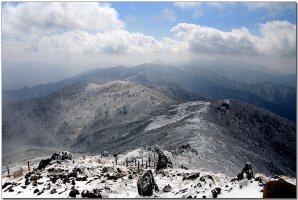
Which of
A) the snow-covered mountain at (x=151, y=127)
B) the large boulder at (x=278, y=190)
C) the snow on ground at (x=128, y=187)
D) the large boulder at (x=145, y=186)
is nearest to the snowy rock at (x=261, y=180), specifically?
the snow on ground at (x=128, y=187)

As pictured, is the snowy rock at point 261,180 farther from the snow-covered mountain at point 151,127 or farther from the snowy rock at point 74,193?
the snow-covered mountain at point 151,127

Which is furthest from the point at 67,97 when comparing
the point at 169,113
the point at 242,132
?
the point at 242,132

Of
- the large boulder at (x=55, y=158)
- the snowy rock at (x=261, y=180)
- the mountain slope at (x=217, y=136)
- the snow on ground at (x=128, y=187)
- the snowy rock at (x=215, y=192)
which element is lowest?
the mountain slope at (x=217, y=136)

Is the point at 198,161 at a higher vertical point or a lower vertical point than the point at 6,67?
lower

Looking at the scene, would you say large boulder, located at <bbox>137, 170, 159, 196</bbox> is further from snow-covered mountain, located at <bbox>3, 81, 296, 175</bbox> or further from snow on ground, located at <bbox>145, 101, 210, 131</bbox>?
snow on ground, located at <bbox>145, 101, 210, 131</bbox>

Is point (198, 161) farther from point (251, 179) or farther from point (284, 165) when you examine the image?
point (284, 165)
